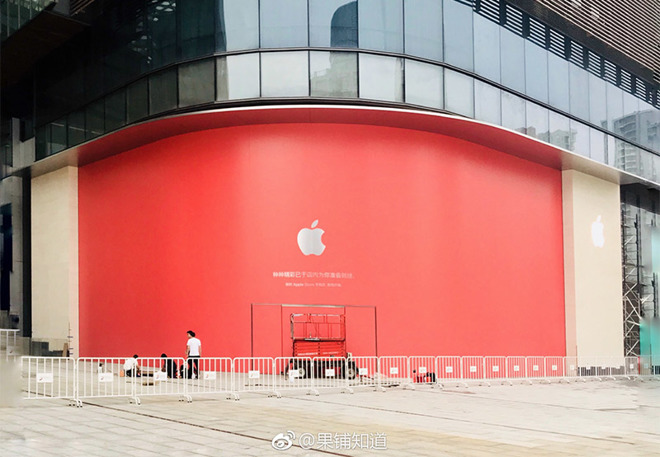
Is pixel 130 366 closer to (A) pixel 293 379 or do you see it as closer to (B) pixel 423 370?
(A) pixel 293 379

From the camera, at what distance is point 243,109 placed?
2100cm

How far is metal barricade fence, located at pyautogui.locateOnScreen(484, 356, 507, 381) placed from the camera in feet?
75.7

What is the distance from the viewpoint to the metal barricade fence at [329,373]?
17078 millimetres

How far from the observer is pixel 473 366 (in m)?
22.1

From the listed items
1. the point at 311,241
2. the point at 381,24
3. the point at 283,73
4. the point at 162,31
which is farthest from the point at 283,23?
the point at 311,241

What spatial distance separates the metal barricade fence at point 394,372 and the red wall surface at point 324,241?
2.47 ft

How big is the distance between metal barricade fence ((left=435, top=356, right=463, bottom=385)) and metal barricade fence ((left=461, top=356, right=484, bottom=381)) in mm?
256

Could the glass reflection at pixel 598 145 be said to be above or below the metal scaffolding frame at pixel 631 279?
above

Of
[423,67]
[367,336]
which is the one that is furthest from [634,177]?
[367,336]

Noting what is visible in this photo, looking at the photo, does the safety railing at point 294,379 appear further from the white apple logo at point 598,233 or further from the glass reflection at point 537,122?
the white apple logo at point 598,233

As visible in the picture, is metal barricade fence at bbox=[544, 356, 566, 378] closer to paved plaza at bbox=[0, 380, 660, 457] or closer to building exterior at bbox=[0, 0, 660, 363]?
building exterior at bbox=[0, 0, 660, 363]

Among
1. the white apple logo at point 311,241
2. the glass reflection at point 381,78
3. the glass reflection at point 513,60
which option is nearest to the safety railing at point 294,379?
the white apple logo at point 311,241

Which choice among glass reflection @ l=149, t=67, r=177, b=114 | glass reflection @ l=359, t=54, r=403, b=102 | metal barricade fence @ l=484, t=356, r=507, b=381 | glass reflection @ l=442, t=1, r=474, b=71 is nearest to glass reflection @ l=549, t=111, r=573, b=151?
glass reflection @ l=442, t=1, r=474, b=71

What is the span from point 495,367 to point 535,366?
5.33ft
